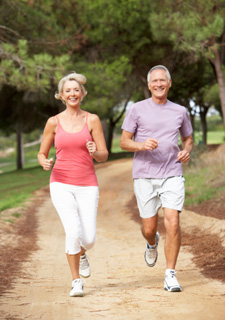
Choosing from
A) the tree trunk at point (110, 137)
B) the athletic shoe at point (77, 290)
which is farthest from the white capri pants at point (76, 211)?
the tree trunk at point (110, 137)

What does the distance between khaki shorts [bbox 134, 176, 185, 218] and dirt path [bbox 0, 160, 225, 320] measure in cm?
84

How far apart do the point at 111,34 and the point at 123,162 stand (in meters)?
7.44

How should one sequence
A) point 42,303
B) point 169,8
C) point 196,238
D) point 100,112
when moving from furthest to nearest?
1. point 100,112
2. point 169,8
3. point 196,238
4. point 42,303

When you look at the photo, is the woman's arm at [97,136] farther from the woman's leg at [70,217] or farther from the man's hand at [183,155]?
the man's hand at [183,155]

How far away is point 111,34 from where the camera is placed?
32500mm

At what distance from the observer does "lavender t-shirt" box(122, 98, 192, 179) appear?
6.02 metres

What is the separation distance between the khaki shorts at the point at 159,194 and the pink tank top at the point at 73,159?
655 millimetres

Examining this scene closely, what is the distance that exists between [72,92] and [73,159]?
0.71m

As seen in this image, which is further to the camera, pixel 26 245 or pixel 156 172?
pixel 26 245

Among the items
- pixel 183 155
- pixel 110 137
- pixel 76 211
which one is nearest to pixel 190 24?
pixel 183 155

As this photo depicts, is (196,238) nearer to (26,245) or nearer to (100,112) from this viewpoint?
(26,245)

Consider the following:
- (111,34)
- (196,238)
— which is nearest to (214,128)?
(111,34)

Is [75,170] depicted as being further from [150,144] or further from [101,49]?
[101,49]

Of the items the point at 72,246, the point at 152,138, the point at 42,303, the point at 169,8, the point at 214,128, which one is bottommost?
the point at 214,128
